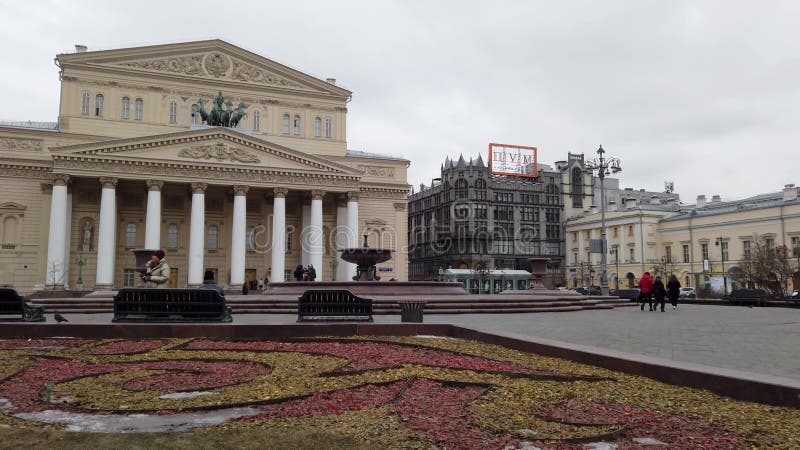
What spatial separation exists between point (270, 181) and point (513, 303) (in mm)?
27876

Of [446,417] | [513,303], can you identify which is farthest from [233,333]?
[513,303]

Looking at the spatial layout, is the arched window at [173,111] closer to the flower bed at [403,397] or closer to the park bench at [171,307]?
the park bench at [171,307]

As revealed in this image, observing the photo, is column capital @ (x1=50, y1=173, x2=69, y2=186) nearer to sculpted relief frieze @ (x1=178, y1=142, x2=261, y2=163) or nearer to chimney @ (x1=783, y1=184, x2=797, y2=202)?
sculpted relief frieze @ (x1=178, y1=142, x2=261, y2=163)

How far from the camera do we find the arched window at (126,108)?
47688 mm

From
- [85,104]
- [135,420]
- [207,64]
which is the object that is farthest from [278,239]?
[135,420]

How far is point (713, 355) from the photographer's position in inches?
349

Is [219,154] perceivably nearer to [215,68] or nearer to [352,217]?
[215,68]

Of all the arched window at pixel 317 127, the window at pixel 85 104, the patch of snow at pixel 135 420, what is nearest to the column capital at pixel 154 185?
the window at pixel 85 104

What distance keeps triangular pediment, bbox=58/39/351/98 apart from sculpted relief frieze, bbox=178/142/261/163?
9379 mm

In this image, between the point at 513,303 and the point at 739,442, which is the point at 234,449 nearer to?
the point at 739,442

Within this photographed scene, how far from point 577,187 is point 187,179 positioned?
6465 centimetres

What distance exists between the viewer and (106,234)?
40.5m

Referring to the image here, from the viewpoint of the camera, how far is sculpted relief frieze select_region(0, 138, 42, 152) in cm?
4288

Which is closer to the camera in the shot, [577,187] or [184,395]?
[184,395]
